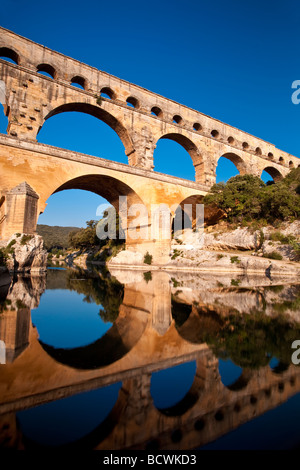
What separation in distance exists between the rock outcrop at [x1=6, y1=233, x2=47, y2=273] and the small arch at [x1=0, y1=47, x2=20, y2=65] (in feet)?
36.0

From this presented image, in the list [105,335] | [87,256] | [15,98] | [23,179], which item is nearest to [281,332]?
[105,335]

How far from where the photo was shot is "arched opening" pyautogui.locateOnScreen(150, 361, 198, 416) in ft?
6.14

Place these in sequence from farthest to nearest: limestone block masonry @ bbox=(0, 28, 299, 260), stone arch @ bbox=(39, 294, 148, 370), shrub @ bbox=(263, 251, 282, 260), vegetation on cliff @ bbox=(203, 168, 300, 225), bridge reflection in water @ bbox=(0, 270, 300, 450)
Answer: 1. vegetation on cliff @ bbox=(203, 168, 300, 225)
2. shrub @ bbox=(263, 251, 282, 260)
3. limestone block masonry @ bbox=(0, 28, 299, 260)
4. stone arch @ bbox=(39, 294, 148, 370)
5. bridge reflection in water @ bbox=(0, 270, 300, 450)

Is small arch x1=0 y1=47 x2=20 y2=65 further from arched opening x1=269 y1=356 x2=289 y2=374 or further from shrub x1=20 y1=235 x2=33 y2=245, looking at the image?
arched opening x1=269 y1=356 x2=289 y2=374

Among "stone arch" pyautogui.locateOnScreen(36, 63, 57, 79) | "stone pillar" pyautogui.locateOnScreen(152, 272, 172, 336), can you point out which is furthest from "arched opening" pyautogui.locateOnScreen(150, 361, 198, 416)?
"stone arch" pyautogui.locateOnScreen(36, 63, 57, 79)

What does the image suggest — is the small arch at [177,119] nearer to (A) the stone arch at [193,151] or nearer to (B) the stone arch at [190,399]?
(A) the stone arch at [193,151]

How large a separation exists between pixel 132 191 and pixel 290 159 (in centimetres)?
2400

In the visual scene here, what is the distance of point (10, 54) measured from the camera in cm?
1564

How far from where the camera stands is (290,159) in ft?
106

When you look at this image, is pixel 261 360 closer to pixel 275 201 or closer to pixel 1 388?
pixel 1 388

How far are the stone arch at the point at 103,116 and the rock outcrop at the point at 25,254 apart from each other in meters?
8.60

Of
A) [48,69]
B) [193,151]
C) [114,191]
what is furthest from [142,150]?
[48,69]

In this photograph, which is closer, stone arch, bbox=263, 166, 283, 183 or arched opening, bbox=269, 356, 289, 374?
arched opening, bbox=269, 356, 289, 374

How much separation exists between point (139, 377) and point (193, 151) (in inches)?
884
